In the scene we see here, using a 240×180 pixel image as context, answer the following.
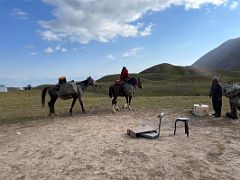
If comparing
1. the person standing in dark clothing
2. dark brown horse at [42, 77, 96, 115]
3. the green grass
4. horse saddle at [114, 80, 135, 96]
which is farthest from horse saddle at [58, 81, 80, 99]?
the person standing in dark clothing

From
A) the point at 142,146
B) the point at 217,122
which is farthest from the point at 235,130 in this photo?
the point at 142,146

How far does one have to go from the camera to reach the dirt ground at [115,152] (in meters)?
10.4

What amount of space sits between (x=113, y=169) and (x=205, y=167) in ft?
10.1

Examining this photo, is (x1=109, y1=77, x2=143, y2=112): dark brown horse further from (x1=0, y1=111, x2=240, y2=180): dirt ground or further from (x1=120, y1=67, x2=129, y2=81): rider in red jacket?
(x1=0, y1=111, x2=240, y2=180): dirt ground

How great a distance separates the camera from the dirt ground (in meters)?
10.4

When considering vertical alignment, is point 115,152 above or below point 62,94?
below

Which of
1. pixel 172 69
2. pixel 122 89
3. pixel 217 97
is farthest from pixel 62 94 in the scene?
pixel 172 69

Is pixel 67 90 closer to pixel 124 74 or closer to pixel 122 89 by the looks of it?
pixel 122 89

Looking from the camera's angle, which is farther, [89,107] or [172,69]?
[172,69]

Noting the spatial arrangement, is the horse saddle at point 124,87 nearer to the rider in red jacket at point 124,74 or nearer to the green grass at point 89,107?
the rider in red jacket at point 124,74

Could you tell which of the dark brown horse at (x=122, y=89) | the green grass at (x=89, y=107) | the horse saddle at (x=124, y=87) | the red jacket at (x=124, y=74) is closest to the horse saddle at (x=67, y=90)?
the green grass at (x=89, y=107)

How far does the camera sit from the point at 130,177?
9.97m

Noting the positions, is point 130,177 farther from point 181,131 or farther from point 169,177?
point 181,131

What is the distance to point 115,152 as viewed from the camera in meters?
12.1
